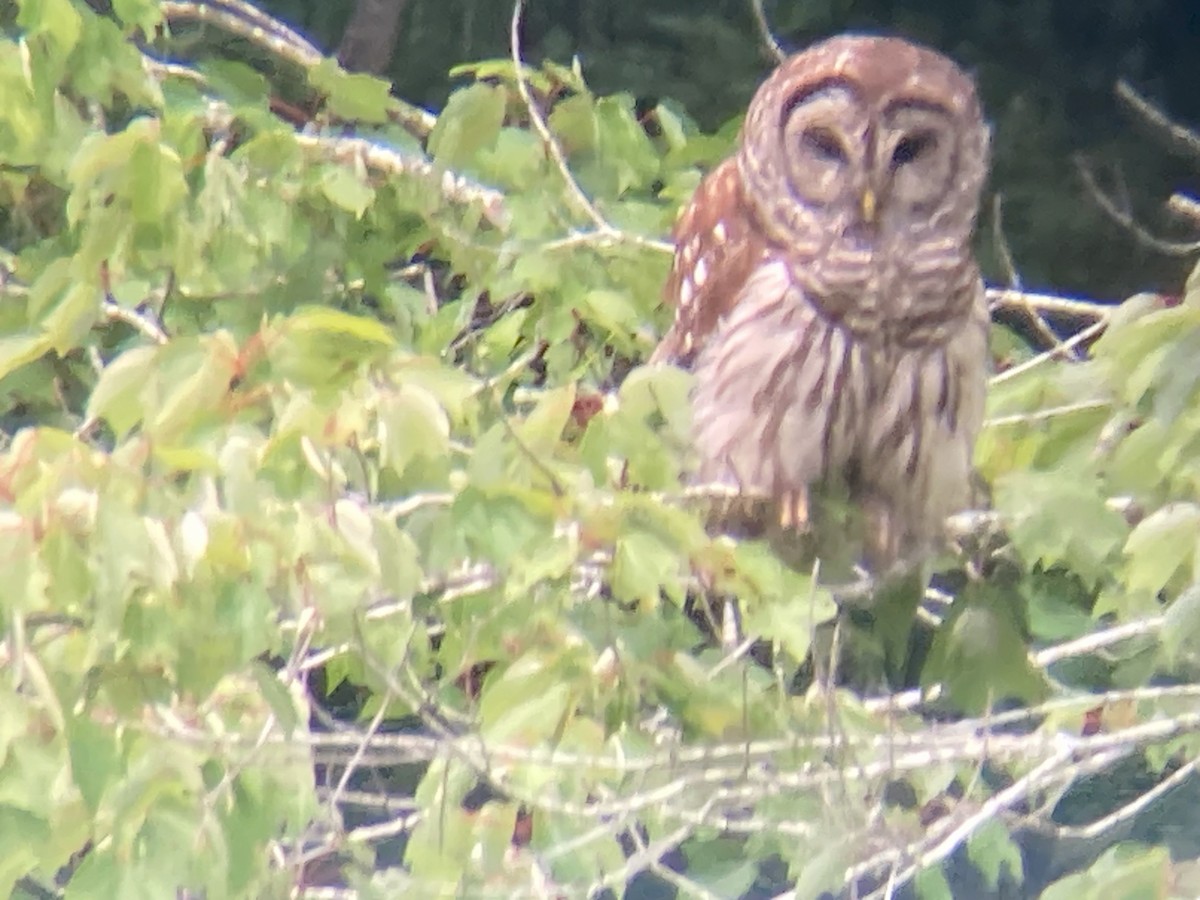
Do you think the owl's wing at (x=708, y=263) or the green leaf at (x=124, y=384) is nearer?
the green leaf at (x=124, y=384)

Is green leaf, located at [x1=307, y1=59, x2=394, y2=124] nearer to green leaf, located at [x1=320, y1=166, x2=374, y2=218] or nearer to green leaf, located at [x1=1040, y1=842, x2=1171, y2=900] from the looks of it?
green leaf, located at [x1=320, y1=166, x2=374, y2=218]

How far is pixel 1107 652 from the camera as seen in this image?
149cm

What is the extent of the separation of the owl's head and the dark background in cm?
82

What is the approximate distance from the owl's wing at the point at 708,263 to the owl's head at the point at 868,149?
1.2 inches

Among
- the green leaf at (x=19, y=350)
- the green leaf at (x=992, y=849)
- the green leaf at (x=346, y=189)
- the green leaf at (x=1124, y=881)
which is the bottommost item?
the green leaf at (x=992, y=849)

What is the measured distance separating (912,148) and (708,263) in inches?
8.8

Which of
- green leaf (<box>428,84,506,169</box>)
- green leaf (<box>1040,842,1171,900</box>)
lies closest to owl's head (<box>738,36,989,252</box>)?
green leaf (<box>428,84,506,169</box>)

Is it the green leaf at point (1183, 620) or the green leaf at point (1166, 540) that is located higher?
the green leaf at point (1166, 540)

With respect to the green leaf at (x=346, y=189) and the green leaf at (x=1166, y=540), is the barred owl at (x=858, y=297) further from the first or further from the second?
the green leaf at (x=1166, y=540)

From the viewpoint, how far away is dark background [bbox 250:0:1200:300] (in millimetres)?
2229

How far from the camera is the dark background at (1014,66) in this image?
223 cm

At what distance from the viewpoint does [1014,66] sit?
2291 mm

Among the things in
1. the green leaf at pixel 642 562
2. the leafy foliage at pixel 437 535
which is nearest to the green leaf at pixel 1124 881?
the leafy foliage at pixel 437 535

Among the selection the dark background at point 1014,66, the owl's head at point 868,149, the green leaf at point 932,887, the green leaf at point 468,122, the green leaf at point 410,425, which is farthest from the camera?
the dark background at point 1014,66
